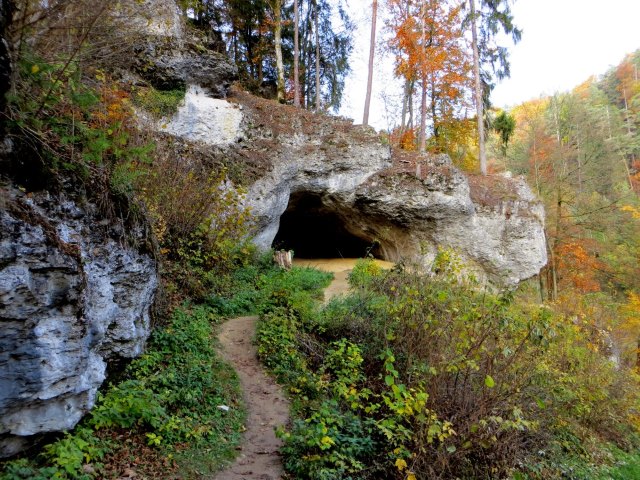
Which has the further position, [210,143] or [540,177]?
[540,177]

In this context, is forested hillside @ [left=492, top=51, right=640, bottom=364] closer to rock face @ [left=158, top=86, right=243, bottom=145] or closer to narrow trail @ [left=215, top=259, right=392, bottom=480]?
rock face @ [left=158, top=86, right=243, bottom=145]

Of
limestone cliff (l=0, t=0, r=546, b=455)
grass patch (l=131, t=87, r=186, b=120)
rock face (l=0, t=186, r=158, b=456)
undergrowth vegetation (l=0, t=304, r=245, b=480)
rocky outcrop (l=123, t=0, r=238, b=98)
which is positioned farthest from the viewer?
rocky outcrop (l=123, t=0, r=238, b=98)

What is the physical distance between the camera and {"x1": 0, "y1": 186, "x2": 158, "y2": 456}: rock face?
3482 millimetres

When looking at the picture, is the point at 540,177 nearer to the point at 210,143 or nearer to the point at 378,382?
the point at 210,143

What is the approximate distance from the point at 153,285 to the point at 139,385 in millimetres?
1477

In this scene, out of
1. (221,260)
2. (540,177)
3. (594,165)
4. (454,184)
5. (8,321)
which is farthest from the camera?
(594,165)

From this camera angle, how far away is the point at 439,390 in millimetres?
5172

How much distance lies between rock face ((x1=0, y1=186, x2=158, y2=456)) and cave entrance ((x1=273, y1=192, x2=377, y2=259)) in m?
11.0

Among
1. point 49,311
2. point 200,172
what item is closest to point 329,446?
point 49,311

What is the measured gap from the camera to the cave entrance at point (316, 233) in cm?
1606

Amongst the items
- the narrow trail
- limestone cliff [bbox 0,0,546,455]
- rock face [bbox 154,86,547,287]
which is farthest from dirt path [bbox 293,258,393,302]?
the narrow trail

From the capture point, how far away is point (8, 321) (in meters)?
3.47

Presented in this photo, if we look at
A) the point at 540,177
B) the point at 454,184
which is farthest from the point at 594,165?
the point at 454,184

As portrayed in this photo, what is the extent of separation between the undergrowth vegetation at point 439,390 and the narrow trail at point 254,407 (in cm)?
22
